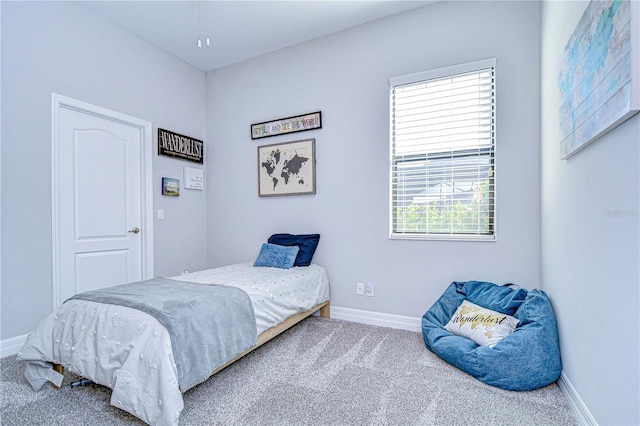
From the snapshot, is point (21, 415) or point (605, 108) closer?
point (605, 108)

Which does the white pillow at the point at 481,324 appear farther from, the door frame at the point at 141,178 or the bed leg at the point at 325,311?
the door frame at the point at 141,178

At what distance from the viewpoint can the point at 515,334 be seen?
1.86 m

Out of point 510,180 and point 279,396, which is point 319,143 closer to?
point 510,180

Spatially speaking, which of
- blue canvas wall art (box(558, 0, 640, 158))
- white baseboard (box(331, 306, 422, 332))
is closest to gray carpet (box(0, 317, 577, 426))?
white baseboard (box(331, 306, 422, 332))

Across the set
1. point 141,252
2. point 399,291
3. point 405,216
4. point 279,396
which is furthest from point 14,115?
point 399,291

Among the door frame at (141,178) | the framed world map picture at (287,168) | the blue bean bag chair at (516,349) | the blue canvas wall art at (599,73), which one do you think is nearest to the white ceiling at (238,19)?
the door frame at (141,178)

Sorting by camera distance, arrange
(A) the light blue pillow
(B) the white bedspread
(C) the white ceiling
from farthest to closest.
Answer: (A) the light blue pillow → (C) the white ceiling → (B) the white bedspread

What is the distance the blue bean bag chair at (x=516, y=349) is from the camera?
1.77 meters

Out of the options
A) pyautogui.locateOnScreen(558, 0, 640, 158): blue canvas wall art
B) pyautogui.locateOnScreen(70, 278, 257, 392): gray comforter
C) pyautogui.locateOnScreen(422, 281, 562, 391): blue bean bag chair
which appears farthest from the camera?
pyautogui.locateOnScreen(422, 281, 562, 391): blue bean bag chair

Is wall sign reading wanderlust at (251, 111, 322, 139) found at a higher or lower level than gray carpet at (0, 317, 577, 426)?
higher

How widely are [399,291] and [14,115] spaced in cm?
347

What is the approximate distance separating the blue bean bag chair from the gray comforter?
137 cm

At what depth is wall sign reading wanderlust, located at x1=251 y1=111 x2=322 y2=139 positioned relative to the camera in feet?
10.6

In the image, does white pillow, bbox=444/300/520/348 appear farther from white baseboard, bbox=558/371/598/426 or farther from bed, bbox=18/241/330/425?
bed, bbox=18/241/330/425
